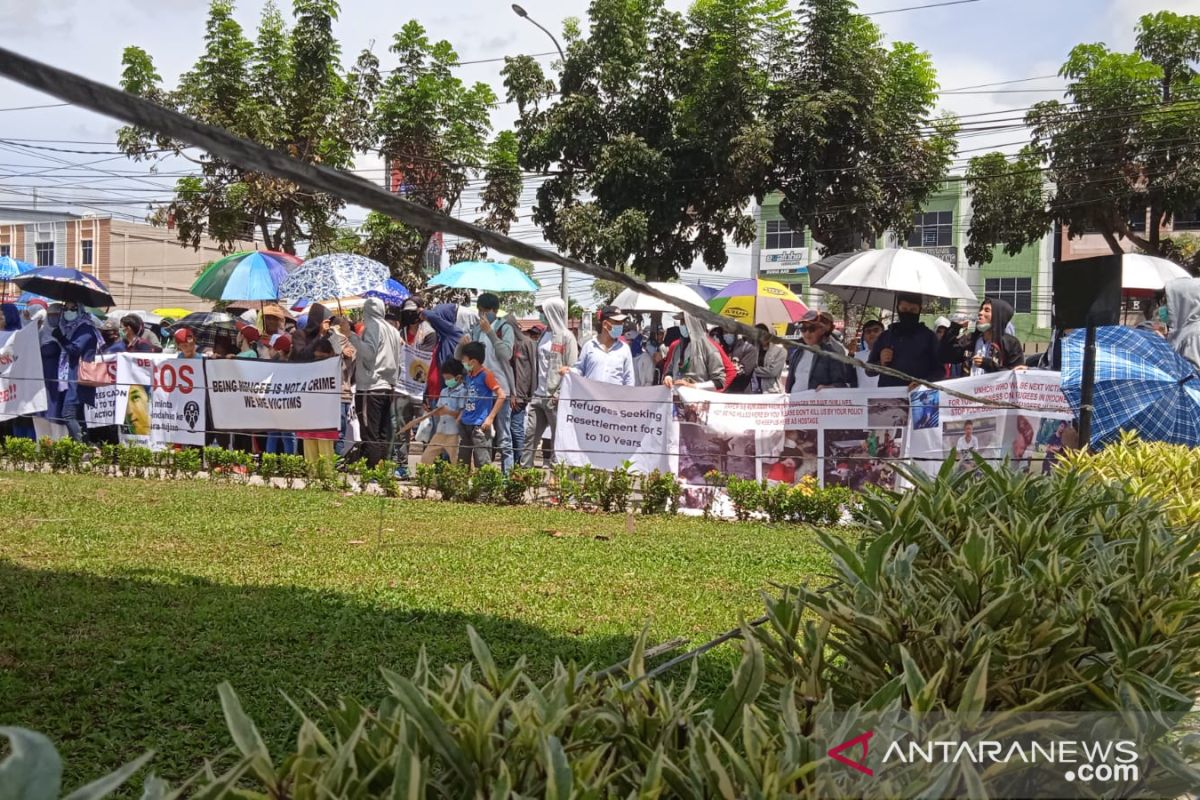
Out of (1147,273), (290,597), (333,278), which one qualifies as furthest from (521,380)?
(1147,273)

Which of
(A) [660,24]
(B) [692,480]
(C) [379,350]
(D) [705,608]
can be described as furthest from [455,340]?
(A) [660,24]

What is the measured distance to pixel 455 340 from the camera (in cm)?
1215

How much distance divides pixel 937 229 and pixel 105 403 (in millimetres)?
42890

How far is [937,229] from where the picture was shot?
164ft

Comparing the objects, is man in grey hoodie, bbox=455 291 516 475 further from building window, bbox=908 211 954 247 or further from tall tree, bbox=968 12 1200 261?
building window, bbox=908 211 954 247

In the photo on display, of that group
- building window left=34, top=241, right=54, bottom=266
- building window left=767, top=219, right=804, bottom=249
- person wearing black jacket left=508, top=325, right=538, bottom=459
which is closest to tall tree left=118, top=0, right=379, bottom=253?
person wearing black jacket left=508, top=325, right=538, bottom=459

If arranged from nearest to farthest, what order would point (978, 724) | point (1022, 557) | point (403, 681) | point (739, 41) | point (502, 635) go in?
point (403, 681) → point (978, 724) → point (1022, 557) → point (502, 635) → point (739, 41)

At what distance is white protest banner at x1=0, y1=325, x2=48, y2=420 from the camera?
1370 cm

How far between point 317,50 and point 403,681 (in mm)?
26011

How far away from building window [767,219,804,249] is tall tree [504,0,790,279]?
27.0 meters

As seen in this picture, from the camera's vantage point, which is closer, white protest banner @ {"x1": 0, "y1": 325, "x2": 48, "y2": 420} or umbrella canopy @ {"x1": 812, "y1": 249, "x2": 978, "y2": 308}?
umbrella canopy @ {"x1": 812, "y1": 249, "x2": 978, "y2": 308}

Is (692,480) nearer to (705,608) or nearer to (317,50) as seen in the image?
(705,608)

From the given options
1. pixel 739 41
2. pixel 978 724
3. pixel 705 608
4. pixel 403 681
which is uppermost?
pixel 739 41

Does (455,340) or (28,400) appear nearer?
(455,340)
